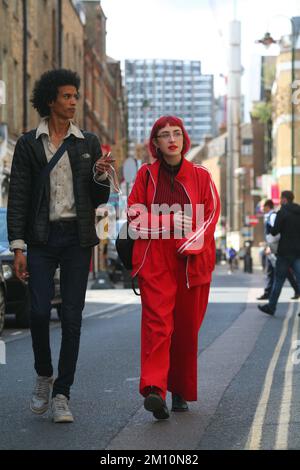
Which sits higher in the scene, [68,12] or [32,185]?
[68,12]

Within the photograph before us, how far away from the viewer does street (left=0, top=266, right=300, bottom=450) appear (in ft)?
20.5

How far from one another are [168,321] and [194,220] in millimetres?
602

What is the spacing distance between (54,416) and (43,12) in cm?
3641

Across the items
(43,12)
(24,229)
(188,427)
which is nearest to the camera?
(188,427)

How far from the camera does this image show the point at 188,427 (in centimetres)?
666

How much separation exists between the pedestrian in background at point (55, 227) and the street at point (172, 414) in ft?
1.26

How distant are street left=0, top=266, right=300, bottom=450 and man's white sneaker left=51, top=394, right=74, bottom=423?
65 mm

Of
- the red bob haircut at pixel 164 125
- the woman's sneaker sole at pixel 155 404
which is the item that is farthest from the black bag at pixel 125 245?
the woman's sneaker sole at pixel 155 404

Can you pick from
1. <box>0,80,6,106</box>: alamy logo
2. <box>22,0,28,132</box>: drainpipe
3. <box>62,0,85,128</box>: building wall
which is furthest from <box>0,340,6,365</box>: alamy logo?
<box>62,0,85,128</box>: building wall

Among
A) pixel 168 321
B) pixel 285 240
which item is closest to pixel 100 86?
pixel 285 240

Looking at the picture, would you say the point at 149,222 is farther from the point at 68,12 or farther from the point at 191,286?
the point at 68,12

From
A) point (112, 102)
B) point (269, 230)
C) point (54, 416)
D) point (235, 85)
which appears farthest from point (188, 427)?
point (235, 85)
